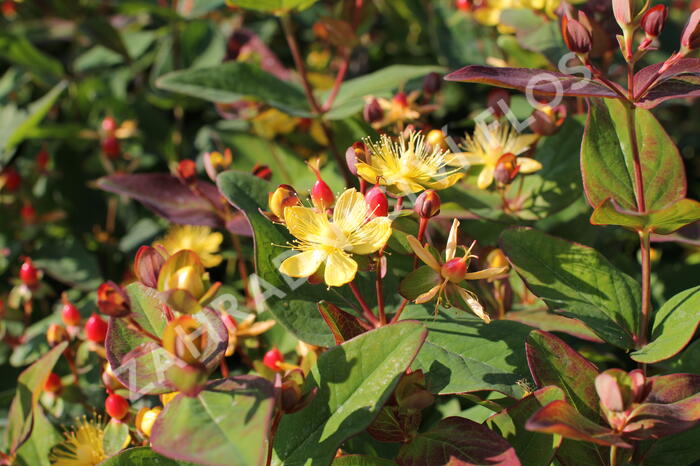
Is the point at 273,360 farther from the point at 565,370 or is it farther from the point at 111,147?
the point at 111,147

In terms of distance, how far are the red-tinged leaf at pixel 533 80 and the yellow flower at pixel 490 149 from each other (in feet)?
0.68

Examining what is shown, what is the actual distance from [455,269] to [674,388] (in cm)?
25

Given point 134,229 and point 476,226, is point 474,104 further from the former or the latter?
point 134,229

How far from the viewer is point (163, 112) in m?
1.69

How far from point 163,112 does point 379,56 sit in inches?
22.4

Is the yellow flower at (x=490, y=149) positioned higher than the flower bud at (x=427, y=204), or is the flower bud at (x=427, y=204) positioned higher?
the flower bud at (x=427, y=204)

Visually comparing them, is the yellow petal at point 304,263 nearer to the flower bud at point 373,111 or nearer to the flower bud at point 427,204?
the flower bud at point 427,204

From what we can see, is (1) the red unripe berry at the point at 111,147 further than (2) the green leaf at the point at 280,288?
Yes

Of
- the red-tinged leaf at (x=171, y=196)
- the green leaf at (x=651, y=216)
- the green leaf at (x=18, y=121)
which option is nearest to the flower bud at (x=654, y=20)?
the green leaf at (x=651, y=216)

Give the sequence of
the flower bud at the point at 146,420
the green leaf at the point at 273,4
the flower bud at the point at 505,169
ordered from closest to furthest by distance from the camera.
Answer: the flower bud at the point at 146,420 < the flower bud at the point at 505,169 < the green leaf at the point at 273,4

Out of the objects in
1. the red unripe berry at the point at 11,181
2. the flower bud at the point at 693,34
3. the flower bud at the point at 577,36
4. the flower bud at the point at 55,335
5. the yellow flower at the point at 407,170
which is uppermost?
the flower bud at the point at 693,34

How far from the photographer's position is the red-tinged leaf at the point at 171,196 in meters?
1.07

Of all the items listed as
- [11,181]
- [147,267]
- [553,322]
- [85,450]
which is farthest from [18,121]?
[553,322]

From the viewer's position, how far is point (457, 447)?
69cm
